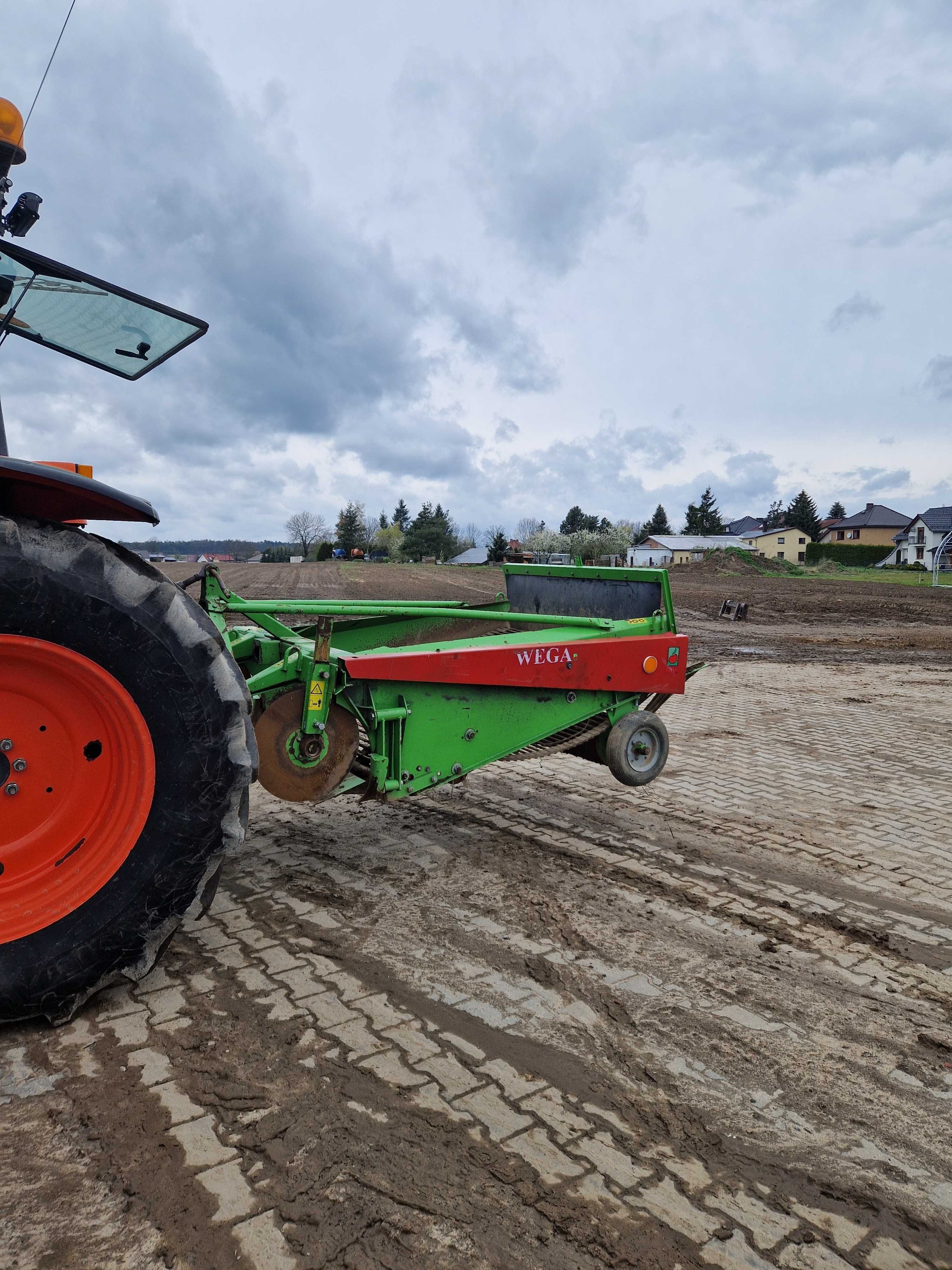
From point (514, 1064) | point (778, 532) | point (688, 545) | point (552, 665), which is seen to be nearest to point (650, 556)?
point (688, 545)

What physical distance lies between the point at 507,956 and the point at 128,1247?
1.53 meters

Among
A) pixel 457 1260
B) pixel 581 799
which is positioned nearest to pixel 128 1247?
pixel 457 1260

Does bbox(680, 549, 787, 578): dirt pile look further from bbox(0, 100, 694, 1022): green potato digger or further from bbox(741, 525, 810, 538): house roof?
bbox(0, 100, 694, 1022): green potato digger

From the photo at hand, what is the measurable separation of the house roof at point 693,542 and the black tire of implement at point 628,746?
2808 inches

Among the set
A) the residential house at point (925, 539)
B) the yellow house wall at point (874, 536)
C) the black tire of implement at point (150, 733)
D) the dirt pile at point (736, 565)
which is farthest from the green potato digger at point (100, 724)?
the yellow house wall at point (874, 536)

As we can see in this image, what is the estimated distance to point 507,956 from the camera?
2990mm

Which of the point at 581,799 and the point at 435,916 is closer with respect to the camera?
the point at 435,916

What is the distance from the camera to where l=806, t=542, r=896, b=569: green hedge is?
201ft

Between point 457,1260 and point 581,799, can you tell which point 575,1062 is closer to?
point 457,1260

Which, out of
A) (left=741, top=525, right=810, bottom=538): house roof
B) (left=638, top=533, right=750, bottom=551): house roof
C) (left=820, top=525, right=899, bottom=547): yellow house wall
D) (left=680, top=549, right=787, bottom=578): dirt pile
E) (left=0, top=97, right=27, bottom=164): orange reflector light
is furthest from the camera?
(left=820, top=525, right=899, bottom=547): yellow house wall

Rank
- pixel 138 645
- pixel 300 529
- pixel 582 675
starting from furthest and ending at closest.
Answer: pixel 300 529 < pixel 582 675 < pixel 138 645

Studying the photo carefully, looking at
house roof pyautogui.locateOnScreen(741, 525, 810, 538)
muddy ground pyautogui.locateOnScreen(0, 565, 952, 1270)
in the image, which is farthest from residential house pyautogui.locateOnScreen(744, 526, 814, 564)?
muddy ground pyautogui.locateOnScreen(0, 565, 952, 1270)

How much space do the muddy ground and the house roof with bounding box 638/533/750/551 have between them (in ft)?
236

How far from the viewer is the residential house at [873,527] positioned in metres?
82.7
